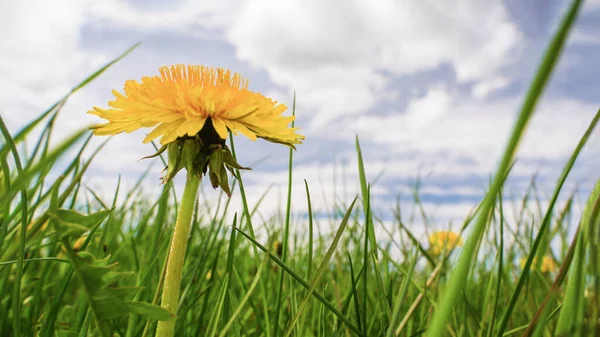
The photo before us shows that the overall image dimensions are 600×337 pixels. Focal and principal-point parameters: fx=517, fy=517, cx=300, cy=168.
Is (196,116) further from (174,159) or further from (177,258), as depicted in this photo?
(177,258)

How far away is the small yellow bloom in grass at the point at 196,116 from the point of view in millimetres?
953

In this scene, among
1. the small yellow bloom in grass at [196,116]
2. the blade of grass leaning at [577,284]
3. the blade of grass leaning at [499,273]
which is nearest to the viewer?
the blade of grass leaning at [577,284]

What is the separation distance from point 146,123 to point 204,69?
0.65 feet

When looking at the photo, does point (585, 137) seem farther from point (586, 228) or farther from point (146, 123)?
point (146, 123)

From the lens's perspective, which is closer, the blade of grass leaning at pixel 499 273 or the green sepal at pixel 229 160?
the blade of grass leaning at pixel 499 273

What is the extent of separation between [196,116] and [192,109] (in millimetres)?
16

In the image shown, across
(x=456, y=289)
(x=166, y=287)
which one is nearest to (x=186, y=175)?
(x=166, y=287)

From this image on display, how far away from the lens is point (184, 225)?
0.89 metres

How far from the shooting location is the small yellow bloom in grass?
0.95 metres

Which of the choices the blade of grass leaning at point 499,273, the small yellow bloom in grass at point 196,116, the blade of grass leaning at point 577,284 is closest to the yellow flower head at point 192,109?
the small yellow bloom in grass at point 196,116

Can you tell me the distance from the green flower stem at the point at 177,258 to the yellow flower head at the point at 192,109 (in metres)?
0.10

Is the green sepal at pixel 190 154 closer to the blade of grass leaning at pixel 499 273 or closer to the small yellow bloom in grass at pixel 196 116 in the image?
the small yellow bloom in grass at pixel 196 116

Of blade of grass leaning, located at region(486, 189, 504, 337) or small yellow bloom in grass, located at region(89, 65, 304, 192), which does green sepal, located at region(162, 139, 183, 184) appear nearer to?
small yellow bloom in grass, located at region(89, 65, 304, 192)

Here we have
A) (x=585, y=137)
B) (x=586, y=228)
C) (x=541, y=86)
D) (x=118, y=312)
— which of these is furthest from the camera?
(x=118, y=312)
